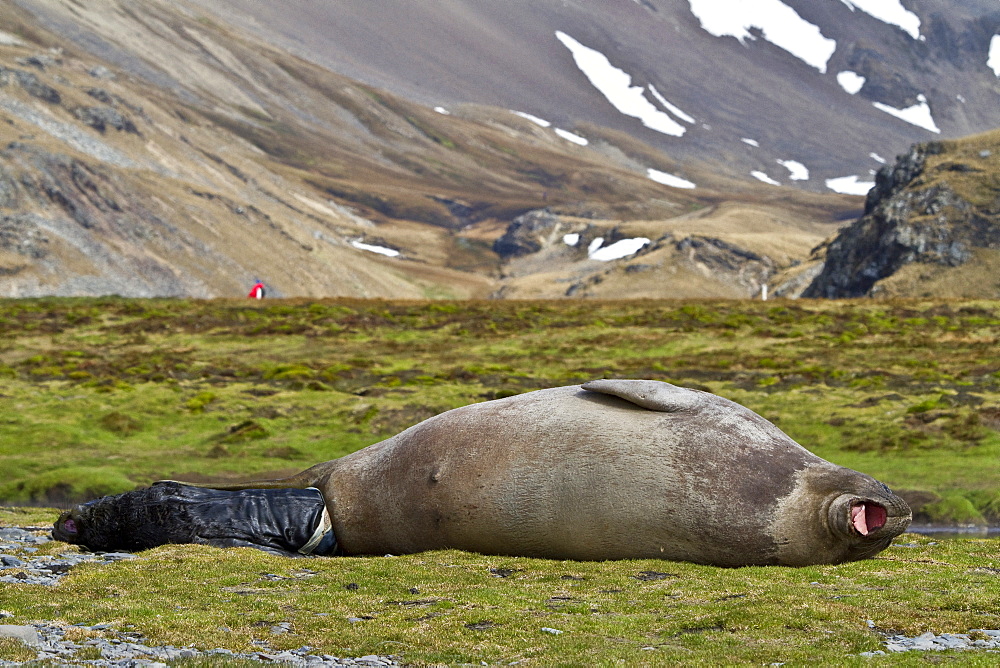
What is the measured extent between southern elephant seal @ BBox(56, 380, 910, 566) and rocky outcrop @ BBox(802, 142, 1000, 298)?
10684 centimetres

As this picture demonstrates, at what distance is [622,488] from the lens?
14609 mm

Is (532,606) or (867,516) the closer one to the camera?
(532,606)

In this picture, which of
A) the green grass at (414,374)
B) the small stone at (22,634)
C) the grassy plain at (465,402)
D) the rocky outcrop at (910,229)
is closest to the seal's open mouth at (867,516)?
the grassy plain at (465,402)

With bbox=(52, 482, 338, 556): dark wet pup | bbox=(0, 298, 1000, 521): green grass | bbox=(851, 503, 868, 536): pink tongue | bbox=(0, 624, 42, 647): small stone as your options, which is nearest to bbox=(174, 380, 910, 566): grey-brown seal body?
bbox=(851, 503, 868, 536): pink tongue

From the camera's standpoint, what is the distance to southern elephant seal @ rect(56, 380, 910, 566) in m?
14.1

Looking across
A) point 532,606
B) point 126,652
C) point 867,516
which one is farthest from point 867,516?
point 126,652

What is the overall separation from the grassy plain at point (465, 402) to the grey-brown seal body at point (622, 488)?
496 mm

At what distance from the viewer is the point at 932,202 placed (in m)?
123

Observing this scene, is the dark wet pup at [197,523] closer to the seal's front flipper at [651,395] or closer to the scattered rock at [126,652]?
the seal's front flipper at [651,395]

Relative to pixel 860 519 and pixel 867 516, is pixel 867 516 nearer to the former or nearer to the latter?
pixel 867 516

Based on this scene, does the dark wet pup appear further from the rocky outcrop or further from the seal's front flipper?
the rocky outcrop

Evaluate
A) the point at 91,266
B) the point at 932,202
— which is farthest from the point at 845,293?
the point at 91,266

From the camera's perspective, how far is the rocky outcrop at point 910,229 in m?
115

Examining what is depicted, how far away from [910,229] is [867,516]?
381ft
